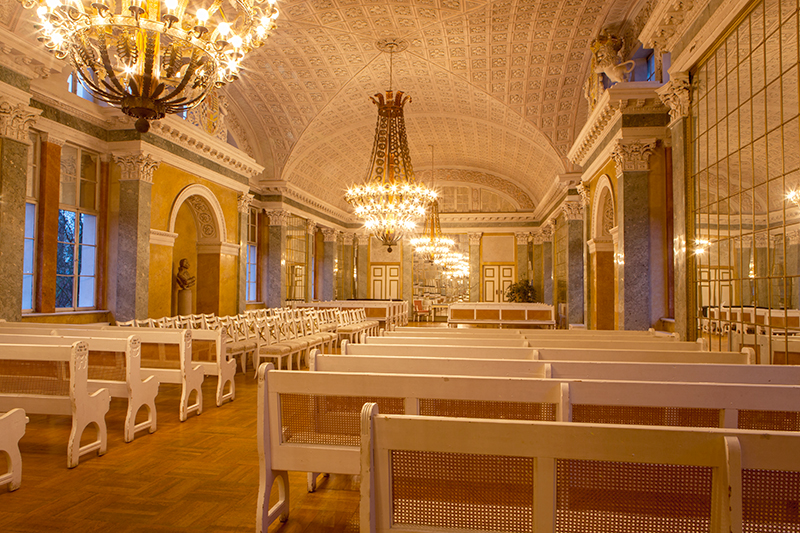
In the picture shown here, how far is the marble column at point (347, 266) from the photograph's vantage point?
2125 cm

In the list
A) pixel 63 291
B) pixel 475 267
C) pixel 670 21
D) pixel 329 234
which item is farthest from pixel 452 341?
pixel 475 267

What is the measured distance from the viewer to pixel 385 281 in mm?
21703

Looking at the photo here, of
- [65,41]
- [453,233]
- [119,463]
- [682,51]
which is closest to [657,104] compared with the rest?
[682,51]

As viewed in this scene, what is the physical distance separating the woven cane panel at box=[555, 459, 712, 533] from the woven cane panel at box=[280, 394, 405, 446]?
1146mm

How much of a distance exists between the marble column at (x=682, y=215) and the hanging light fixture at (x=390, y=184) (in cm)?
376

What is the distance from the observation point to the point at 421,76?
11773 mm

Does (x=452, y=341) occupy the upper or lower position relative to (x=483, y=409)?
upper

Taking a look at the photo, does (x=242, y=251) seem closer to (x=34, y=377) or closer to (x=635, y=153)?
(x=34, y=377)

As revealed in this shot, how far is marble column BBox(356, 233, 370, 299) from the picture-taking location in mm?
21828

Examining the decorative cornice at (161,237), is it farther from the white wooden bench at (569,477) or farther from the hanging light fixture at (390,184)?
the white wooden bench at (569,477)

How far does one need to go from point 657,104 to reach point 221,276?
9.73 m

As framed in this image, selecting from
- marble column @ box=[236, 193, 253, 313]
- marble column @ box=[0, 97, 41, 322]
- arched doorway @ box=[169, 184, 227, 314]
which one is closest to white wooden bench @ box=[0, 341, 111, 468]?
marble column @ box=[0, 97, 41, 322]

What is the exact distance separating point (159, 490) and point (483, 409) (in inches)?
84.7

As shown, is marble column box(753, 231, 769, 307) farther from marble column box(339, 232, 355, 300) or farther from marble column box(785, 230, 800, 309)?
marble column box(339, 232, 355, 300)
